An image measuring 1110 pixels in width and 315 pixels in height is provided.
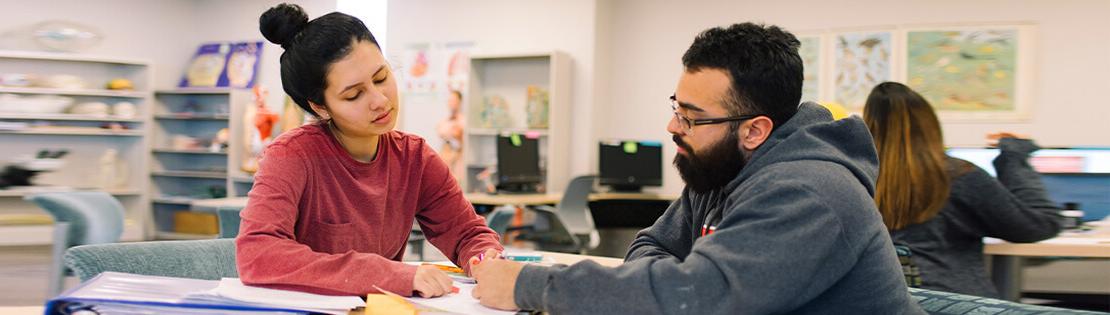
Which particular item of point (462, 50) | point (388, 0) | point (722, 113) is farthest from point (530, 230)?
point (722, 113)

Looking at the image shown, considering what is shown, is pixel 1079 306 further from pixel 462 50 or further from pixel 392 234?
pixel 462 50

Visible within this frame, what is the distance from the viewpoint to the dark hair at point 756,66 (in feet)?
4.18

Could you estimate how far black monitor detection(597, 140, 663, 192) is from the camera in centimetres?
746

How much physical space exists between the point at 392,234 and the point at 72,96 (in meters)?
8.62

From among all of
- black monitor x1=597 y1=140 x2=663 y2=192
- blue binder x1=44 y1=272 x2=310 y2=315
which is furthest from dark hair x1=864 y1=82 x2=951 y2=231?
black monitor x1=597 y1=140 x2=663 y2=192

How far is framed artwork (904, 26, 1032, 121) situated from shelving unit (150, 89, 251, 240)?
21.5ft

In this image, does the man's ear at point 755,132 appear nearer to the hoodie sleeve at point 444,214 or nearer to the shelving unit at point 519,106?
the hoodie sleeve at point 444,214

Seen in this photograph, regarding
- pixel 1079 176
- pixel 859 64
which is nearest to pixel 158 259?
pixel 1079 176

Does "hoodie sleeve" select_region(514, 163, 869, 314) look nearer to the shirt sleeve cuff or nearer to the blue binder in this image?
the shirt sleeve cuff

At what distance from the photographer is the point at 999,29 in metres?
6.56

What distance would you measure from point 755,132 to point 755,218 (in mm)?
234

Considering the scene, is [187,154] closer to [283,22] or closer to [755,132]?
[283,22]

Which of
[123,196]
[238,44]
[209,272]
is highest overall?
[238,44]

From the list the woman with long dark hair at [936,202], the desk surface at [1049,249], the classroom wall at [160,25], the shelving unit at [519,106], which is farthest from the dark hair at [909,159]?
the classroom wall at [160,25]
